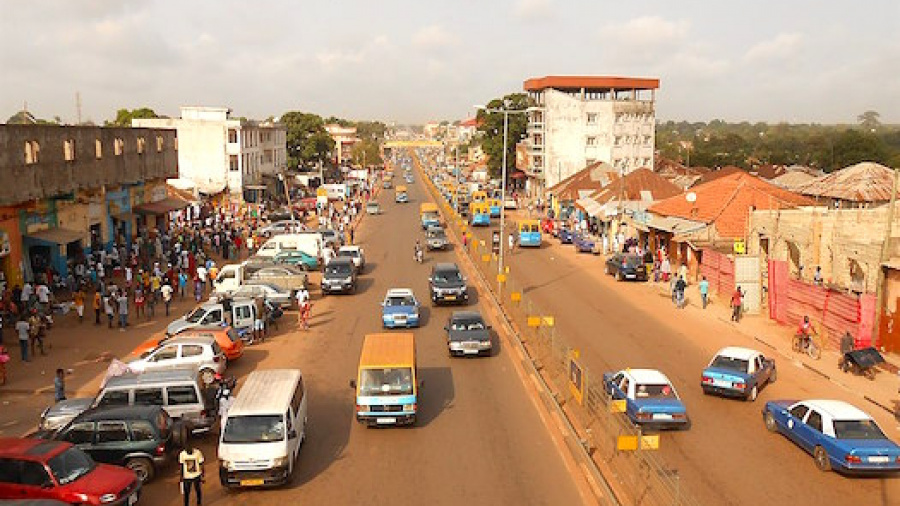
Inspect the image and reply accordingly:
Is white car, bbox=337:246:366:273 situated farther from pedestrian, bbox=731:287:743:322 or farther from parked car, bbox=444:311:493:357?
pedestrian, bbox=731:287:743:322

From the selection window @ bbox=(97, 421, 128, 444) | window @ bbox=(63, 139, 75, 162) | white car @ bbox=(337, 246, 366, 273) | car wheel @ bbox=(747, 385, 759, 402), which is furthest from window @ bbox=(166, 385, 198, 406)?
white car @ bbox=(337, 246, 366, 273)

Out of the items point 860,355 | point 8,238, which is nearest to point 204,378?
point 8,238

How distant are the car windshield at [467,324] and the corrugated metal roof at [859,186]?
28.5 meters

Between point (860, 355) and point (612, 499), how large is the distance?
12473 mm

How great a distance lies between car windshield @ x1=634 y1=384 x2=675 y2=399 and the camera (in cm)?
1767

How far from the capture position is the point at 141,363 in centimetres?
2102

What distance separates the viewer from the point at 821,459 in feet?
50.4

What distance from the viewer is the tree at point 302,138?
335ft

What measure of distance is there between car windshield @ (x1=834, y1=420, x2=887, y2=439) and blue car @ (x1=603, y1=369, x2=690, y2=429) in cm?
328

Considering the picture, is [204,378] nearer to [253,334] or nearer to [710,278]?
[253,334]

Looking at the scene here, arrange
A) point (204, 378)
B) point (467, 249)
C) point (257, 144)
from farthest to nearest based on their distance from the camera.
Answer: point (257, 144), point (467, 249), point (204, 378)

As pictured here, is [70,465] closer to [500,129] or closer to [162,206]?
[162,206]

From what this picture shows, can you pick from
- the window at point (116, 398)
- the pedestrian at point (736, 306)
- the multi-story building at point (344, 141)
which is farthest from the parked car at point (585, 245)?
the multi-story building at point (344, 141)

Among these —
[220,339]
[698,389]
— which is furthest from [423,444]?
[220,339]
